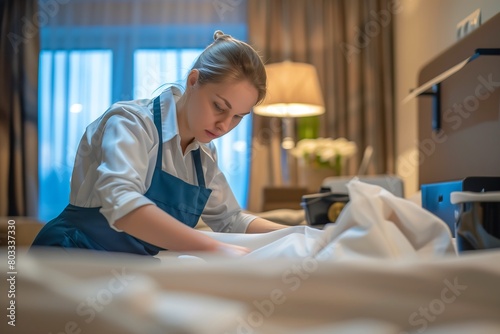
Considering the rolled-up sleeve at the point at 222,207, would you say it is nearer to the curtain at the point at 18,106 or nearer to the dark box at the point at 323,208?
the dark box at the point at 323,208

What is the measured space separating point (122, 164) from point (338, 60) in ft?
11.8

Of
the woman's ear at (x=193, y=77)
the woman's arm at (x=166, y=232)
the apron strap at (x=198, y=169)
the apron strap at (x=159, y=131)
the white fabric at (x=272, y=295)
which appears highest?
the woman's ear at (x=193, y=77)

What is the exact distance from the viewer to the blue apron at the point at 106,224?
112cm

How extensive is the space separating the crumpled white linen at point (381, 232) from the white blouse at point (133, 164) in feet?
1.07

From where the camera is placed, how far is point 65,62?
15.2 ft

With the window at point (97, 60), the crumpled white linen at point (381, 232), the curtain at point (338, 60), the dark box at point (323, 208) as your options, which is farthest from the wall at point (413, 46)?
the crumpled white linen at point (381, 232)

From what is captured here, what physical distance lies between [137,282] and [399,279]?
0.88 feet

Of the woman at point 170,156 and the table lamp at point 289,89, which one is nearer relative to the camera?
the woman at point 170,156

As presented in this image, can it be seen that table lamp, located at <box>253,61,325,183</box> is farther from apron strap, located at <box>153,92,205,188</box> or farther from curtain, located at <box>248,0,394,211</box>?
apron strap, located at <box>153,92,205,188</box>

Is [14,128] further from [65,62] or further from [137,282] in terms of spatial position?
[137,282]

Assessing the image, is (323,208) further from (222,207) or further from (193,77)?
A: (193,77)

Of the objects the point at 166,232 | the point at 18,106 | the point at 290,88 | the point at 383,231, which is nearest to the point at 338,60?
the point at 290,88

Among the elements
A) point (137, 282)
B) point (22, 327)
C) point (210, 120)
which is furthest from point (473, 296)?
point (210, 120)

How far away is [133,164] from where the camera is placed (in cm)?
101
